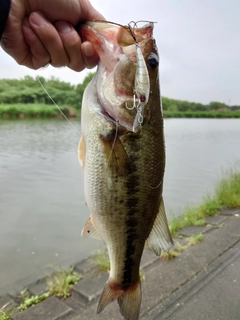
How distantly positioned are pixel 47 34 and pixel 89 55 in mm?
223

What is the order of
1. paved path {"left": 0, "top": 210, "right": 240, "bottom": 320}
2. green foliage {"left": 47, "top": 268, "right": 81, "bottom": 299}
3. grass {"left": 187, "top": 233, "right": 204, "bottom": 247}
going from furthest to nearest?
grass {"left": 187, "top": 233, "right": 204, "bottom": 247} → green foliage {"left": 47, "top": 268, "right": 81, "bottom": 299} → paved path {"left": 0, "top": 210, "right": 240, "bottom": 320}

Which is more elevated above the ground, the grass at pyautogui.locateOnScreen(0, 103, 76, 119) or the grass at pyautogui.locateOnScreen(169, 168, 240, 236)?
the grass at pyautogui.locateOnScreen(169, 168, 240, 236)

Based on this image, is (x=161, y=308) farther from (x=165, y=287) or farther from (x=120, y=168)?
(x=120, y=168)

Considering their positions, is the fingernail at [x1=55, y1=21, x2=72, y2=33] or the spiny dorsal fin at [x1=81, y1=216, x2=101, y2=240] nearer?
the fingernail at [x1=55, y1=21, x2=72, y2=33]

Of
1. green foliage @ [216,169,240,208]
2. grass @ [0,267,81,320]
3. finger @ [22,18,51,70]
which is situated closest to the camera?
finger @ [22,18,51,70]

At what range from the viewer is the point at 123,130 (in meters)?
1.49

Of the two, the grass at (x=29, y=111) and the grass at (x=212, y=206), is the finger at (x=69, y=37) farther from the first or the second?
the grass at (x=29, y=111)

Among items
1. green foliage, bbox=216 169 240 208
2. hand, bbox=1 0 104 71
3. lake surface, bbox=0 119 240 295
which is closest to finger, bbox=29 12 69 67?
hand, bbox=1 0 104 71

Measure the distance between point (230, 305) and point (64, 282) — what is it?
174 centimetres

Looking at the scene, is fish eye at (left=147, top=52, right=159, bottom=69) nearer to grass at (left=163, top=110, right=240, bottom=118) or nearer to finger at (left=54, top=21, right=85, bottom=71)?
finger at (left=54, top=21, right=85, bottom=71)

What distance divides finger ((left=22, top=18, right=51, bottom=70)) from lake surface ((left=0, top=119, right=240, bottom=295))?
3469 millimetres

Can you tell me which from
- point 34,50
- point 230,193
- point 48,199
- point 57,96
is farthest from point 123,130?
point 57,96

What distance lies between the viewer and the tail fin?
174 centimetres

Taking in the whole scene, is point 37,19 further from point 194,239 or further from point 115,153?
point 194,239
